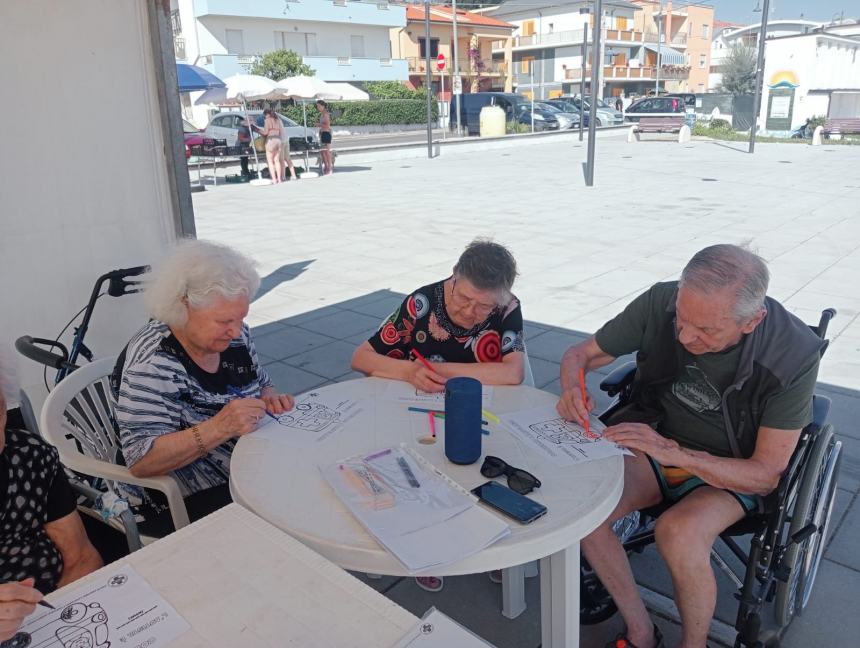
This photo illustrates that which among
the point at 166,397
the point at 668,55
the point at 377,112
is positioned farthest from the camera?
the point at 668,55

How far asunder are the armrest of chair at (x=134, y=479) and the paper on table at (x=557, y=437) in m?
0.98

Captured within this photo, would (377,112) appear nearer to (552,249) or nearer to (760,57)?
(760,57)

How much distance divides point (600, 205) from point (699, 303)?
29.1 feet

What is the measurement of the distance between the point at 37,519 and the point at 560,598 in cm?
129

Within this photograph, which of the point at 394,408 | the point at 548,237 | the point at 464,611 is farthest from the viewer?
the point at 548,237

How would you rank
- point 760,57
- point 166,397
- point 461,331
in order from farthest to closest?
point 760,57, point 461,331, point 166,397

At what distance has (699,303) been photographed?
1.89 meters

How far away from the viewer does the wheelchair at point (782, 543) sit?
1816 millimetres

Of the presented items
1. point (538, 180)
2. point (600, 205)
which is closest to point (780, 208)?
point (600, 205)

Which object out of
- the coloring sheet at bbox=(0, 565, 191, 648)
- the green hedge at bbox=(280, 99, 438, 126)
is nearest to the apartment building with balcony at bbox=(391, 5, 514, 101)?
the green hedge at bbox=(280, 99, 438, 126)

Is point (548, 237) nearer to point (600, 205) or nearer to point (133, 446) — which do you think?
point (600, 205)

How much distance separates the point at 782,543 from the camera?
1.89m

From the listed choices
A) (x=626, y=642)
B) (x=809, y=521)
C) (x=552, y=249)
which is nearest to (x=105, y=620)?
(x=626, y=642)

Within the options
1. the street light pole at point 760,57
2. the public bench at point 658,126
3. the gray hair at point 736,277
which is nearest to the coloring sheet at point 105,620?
the gray hair at point 736,277
